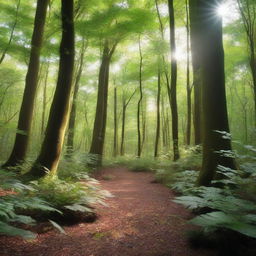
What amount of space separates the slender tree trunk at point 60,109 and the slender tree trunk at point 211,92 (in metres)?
3.49

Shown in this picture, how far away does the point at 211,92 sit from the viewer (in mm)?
5320

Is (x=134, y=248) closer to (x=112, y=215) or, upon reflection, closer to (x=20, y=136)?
(x=112, y=215)

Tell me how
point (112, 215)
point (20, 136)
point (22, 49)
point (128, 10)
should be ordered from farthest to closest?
point (22, 49), point (128, 10), point (20, 136), point (112, 215)

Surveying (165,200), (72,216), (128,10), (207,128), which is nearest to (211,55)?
(207,128)

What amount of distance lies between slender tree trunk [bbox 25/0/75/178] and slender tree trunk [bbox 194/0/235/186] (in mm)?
3494

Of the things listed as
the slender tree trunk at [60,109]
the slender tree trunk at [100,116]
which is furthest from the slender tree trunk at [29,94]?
the slender tree trunk at [100,116]

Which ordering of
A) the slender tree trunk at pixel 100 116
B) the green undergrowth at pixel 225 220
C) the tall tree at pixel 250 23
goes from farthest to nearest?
the slender tree trunk at pixel 100 116 → the tall tree at pixel 250 23 → the green undergrowth at pixel 225 220

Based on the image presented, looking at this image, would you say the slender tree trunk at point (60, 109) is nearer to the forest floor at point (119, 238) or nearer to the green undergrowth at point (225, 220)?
the forest floor at point (119, 238)

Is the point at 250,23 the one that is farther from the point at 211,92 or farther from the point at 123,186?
the point at 123,186

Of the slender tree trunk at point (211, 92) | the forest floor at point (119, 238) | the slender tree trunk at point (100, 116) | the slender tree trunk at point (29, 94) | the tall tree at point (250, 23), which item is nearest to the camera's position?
the forest floor at point (119, 238)

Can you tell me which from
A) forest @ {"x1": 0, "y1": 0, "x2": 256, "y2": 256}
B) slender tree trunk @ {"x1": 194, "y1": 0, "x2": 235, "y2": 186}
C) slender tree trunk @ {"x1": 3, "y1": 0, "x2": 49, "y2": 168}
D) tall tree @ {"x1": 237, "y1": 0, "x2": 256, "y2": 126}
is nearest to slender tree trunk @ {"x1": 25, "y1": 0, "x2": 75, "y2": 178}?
forest @ {"x1": 0, "y1": 0, "x2": 256, "y2": 256}

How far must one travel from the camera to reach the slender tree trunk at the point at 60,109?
625cm

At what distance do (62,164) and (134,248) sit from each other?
6072 millimetres

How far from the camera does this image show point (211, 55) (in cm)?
538
